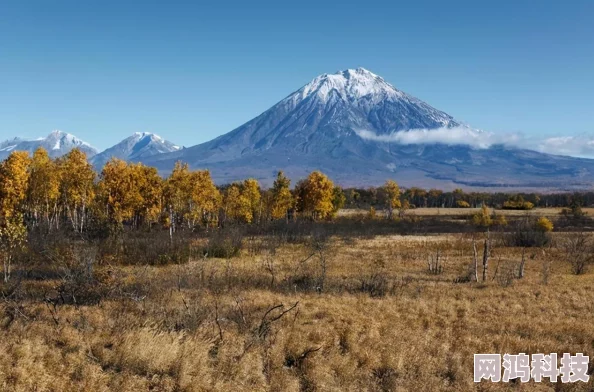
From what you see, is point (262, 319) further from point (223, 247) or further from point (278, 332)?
point (223, 247)

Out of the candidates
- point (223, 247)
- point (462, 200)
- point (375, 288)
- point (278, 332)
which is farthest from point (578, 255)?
point (462, 200)

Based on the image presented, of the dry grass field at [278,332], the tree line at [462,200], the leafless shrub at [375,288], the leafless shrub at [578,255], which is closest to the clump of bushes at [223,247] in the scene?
the dry grass field at [278,332]

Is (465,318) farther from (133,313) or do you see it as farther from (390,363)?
(133,313)

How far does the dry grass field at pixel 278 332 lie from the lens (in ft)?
30.3

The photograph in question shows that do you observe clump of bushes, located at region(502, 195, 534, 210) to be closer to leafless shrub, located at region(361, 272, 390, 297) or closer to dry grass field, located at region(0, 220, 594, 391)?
dry grass field, located at region(0, 220, 594, 391)

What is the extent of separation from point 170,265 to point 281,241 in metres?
16.7

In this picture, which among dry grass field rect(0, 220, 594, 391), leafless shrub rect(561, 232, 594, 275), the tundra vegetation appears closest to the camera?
dry grass field rect(0, 220, 594, 391)

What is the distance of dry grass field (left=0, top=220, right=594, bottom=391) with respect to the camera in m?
9.23

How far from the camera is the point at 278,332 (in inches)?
477

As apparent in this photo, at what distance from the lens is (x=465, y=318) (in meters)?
15.2

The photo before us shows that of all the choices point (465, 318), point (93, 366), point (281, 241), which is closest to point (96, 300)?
point (93, 366)

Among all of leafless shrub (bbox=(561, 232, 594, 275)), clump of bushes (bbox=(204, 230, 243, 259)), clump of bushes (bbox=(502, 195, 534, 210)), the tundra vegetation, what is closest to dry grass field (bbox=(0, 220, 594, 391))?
the tundra vegetation

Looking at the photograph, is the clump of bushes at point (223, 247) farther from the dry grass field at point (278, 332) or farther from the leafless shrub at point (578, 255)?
the leafless shrub at point (578, 255)

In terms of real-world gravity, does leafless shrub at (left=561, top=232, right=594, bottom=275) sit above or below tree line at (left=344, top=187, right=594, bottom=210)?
below
